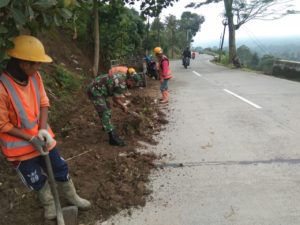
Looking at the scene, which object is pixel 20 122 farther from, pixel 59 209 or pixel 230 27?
pixel 230 27

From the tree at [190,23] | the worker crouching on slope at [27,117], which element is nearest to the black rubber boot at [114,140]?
the worker crouching on slope at [27,117]

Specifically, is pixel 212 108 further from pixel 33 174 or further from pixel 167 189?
pixel 33 174

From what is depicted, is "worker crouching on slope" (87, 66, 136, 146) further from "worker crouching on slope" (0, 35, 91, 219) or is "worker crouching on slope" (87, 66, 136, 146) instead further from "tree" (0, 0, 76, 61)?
"worker crouching on slope" (0, 35, 91, 219)

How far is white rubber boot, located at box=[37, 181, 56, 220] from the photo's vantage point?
361 cm

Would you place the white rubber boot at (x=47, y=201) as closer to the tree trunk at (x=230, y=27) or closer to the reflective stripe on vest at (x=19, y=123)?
the reflective stripe on vest at (x=19, y=123)

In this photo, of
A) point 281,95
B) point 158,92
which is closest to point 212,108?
point 281,95

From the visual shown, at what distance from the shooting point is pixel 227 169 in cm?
514

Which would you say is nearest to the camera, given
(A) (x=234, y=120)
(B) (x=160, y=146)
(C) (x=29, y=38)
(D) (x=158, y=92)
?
(C) (x=29, y=38)

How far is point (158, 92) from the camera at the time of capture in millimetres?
13000

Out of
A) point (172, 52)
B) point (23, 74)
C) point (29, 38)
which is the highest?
point (29, 38)

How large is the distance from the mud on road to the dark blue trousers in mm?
472

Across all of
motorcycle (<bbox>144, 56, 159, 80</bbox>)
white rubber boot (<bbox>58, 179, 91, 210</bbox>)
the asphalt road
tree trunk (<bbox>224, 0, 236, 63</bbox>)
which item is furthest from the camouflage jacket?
tree trunk (<bbox>224, 0, 236, 63</bbox>)

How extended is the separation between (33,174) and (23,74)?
0.92m

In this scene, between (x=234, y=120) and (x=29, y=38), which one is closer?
(x=29, y=38)
